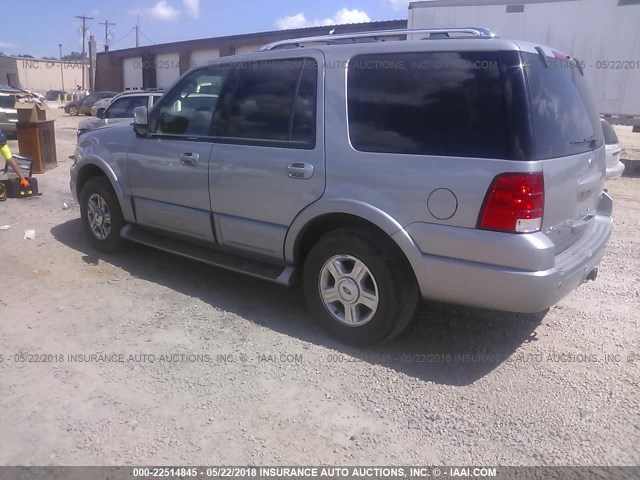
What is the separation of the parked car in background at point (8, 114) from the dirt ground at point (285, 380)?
41.1 feet

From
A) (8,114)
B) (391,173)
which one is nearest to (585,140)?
(391,173)

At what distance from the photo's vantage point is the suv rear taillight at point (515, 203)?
117 inches

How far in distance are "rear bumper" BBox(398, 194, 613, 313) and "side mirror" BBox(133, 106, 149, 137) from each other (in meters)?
2.89

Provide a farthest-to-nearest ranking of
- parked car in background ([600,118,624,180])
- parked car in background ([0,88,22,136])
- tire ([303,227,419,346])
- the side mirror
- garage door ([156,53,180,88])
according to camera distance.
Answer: garage door ([156,53,180,88]), parked car in background ([0,88,22,136]), parked car in background ([600,118,624,180]), the side mirror, tire ([303,227,419,346])

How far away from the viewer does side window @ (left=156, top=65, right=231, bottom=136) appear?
443cm

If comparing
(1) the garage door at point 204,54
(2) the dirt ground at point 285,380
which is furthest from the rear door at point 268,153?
(1) the garage door at point 204,54

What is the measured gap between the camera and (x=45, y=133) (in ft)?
35.1

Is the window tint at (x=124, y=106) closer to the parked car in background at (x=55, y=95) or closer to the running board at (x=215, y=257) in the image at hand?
the running board at (x=215, y=257)

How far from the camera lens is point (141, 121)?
486 centimetres

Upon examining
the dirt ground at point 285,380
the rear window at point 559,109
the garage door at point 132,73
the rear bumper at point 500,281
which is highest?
the garage door at point 132,73

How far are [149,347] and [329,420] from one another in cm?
145

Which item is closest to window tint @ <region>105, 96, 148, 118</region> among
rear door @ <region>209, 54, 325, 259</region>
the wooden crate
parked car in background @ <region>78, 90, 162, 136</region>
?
parked car in background @ <region>78, 90, 162, 136</region>

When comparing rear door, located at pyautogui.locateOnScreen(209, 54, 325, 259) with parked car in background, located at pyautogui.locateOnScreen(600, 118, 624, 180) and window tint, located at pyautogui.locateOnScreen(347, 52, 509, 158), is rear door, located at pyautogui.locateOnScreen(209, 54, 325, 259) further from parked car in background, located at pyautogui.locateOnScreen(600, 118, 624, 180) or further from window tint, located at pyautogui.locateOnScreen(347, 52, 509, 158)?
parked car in background, located at pyautogui.locateOnScreen(600, 118, 624, 180)

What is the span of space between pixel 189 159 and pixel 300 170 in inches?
46.4
